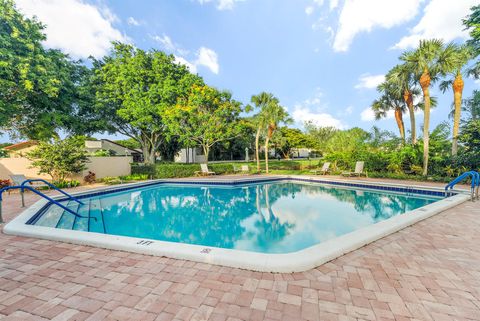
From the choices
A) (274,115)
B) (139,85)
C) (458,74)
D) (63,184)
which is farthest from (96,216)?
(458,74)

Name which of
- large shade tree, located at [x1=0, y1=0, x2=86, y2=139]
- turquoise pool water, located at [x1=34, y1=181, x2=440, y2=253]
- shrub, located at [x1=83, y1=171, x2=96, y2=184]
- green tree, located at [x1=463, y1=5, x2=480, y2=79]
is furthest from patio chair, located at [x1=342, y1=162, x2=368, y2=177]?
large shade tree, located at [x1=0, y1=0, x2=86, y2=139]

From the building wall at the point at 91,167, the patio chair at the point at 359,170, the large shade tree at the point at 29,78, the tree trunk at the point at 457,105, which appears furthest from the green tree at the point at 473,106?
the large shade tree at the point at 29,78

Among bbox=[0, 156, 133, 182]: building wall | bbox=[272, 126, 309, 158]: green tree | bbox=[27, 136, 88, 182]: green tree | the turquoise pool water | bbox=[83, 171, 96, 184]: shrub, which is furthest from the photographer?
bbox=[272, 126, 309, 158]: green tree

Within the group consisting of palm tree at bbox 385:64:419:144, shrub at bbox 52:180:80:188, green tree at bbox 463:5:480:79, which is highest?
green tree at bbox 463:5:480:79

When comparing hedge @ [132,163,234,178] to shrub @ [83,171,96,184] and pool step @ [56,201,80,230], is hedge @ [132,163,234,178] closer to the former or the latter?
shrub @ [83,171,96,184]

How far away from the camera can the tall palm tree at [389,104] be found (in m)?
17.5

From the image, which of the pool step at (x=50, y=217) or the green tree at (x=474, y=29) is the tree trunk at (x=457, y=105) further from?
the pool step at (x=50, y=217)

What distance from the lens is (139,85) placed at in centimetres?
1673

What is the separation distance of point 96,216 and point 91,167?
8810 millimetres

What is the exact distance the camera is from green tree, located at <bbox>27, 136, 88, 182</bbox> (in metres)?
11.3

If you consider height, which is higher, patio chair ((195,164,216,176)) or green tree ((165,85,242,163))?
green tree ((165,85,242,163))

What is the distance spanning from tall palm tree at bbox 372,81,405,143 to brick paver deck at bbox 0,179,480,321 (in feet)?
59.1

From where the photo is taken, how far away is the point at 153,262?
3.05 metres

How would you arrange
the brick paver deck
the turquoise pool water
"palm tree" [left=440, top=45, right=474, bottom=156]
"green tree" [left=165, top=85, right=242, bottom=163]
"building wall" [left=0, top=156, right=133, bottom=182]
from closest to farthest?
1. the brick paver deck
2. the turquoise pool water
3. "palm tree" [left=440, top=45, right=474, bottom=156]
4. "building wall" [left=0, top=156, right=133, bottom=182]
5. "green tree" [left=165, top=85, right=242, bottom=163]
